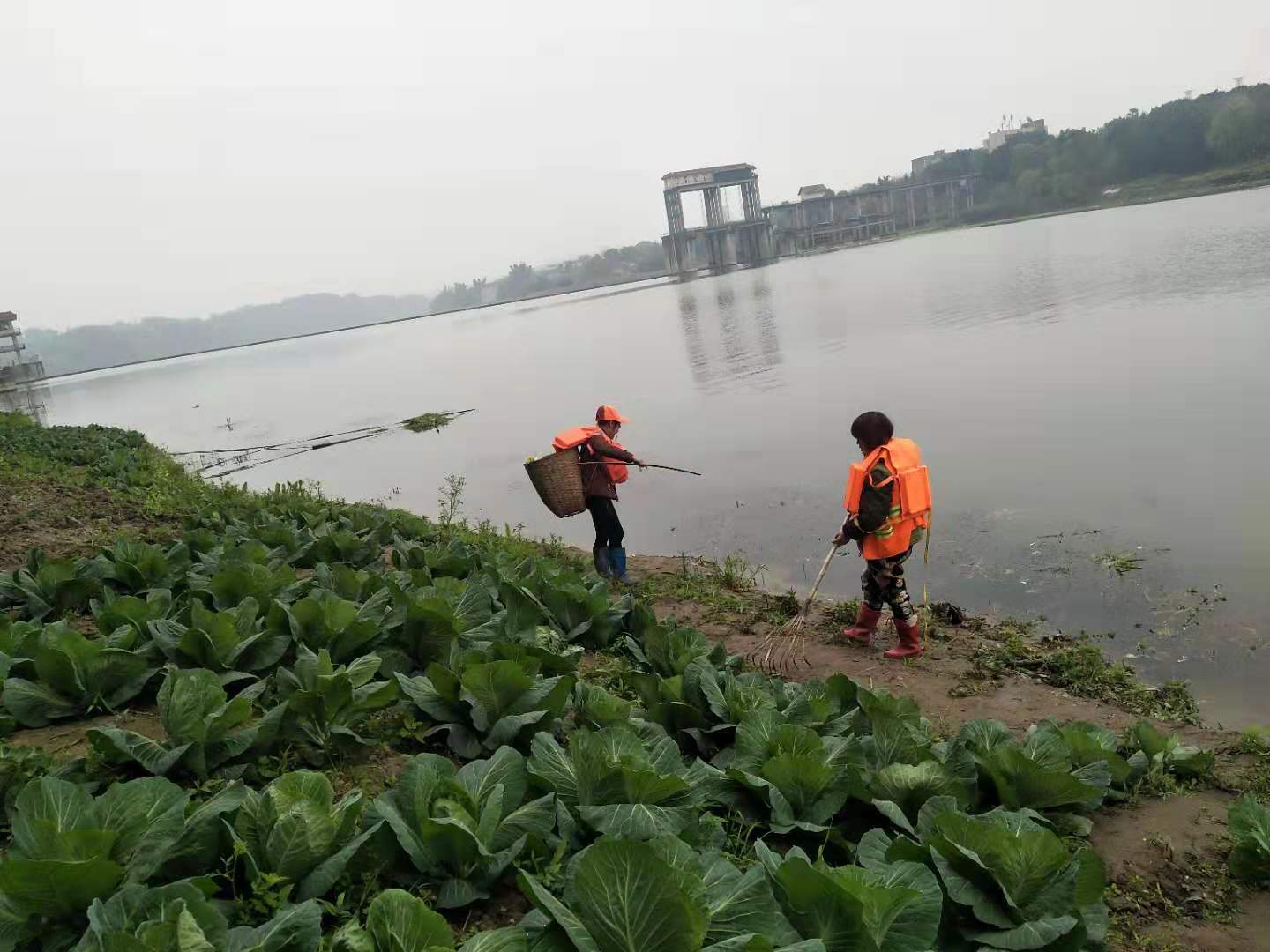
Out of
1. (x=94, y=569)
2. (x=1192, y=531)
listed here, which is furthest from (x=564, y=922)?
(x=1192, y=531)

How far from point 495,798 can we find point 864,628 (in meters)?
5.02

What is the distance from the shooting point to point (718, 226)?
14612 cm

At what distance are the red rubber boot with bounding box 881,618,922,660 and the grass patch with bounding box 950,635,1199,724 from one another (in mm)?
421

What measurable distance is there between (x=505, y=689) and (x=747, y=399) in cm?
1950

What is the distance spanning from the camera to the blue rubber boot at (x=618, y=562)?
9.30 metres

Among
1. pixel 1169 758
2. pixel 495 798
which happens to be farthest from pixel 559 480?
pixel 495 798

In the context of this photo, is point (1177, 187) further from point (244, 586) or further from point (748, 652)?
point (244, 586)

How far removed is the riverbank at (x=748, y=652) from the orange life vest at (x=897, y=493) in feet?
3.13

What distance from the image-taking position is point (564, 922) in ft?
7.56

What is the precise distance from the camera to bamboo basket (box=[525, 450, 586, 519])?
8.77 meters

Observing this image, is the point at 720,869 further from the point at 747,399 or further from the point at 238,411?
the point at 238,411

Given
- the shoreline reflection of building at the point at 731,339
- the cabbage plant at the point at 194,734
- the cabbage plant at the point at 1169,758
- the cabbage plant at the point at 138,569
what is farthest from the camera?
the shoreline reflection of building at the point at 731,339

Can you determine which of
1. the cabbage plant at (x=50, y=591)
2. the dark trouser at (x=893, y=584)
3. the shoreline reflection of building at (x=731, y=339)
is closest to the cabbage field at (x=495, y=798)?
the cabbage plant at (x=50, y=591)

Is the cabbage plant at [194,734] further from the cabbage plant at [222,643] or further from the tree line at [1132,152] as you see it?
the tree line at [1132,152]
